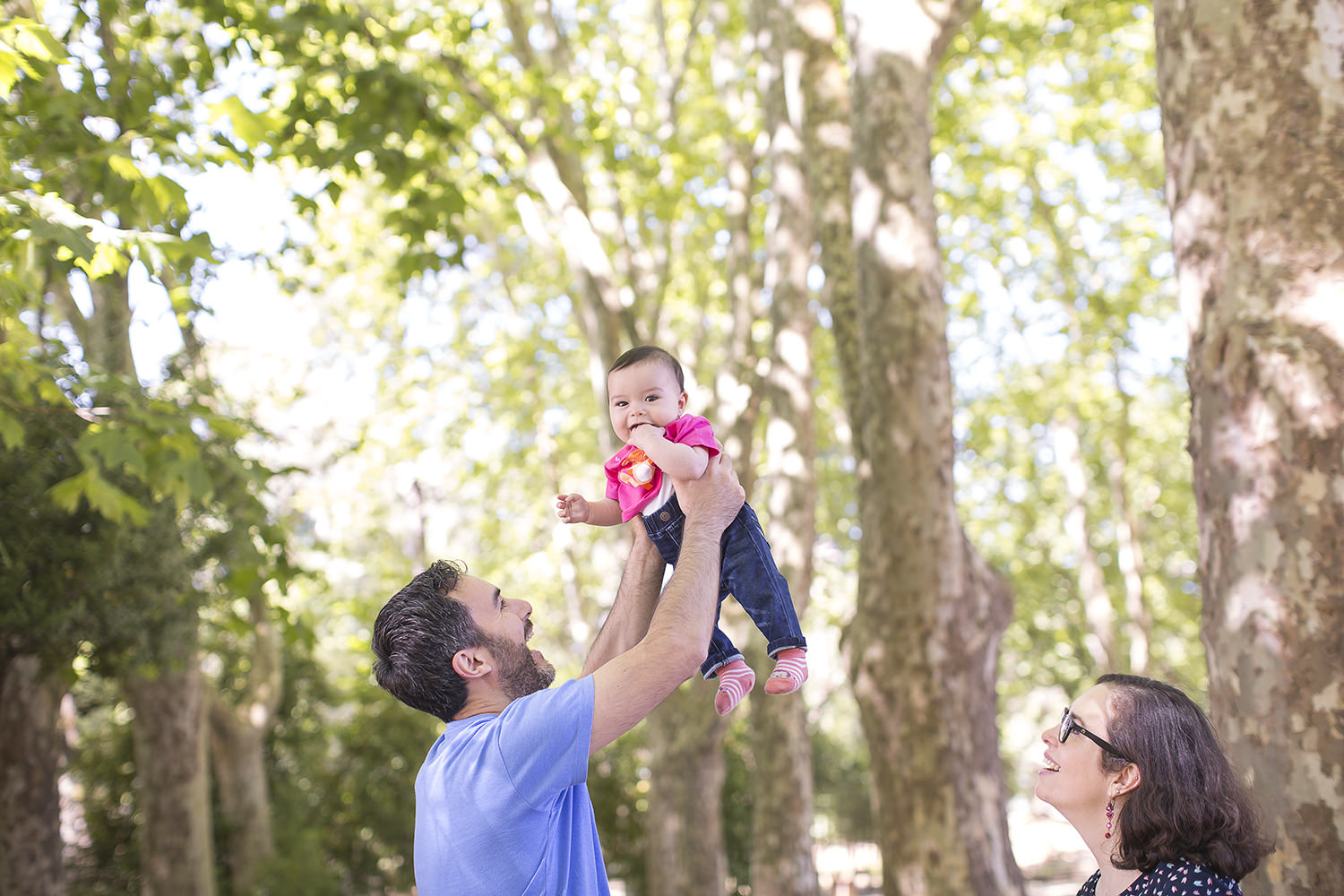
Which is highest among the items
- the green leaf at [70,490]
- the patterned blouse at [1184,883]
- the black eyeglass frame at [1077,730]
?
the green leaf at [70,490]

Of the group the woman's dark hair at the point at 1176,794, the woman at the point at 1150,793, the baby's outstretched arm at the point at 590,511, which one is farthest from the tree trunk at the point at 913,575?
the baby's outstretched arm at the point at 590,511

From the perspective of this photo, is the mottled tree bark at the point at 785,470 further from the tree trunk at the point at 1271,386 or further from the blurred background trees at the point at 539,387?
the tree trunk at the point at 1271,386

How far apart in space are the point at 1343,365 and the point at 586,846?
2.30 m

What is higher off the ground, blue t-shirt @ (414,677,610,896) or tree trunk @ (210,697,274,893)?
tree trunk @ (210,697,274,893)

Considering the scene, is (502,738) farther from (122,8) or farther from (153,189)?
(122,8)

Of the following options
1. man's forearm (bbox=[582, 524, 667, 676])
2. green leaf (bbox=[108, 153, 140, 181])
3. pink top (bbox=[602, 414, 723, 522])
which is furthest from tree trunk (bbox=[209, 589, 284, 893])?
pink top (bbox=[602, 414, 723, 522])

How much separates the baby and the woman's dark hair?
0.79 m

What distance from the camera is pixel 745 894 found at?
46.0 feet

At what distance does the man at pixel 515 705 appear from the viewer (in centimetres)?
211

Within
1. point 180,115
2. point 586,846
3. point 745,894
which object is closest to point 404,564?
point 745,894

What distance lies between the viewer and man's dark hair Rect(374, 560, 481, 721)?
231 centimetres

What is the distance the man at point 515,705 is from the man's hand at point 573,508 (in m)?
0.24

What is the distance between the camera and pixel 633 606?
263 centimetres

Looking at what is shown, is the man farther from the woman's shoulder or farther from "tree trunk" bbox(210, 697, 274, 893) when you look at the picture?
"tree trunk" bbox(210, 697, 274, 893)
